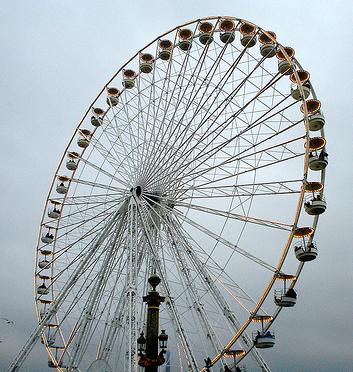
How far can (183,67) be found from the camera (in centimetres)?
2402

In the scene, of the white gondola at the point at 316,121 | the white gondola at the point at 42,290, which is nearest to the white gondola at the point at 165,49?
the white gondola at the point at 316,121

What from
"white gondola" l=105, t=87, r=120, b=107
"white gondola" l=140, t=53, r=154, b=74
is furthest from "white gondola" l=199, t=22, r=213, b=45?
"white gondola" l=105, t=87, r=120, b=107

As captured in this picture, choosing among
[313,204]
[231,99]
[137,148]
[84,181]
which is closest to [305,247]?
[313,204]

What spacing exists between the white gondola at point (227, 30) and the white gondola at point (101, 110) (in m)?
7.20

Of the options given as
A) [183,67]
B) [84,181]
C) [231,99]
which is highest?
[183,67]

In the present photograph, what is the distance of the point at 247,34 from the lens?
75.5 ft

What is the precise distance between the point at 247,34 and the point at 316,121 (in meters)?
5.29

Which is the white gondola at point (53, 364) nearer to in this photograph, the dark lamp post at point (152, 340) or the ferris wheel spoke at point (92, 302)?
the ferris wheel spoke at point (92, 302)

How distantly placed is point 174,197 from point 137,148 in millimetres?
3452

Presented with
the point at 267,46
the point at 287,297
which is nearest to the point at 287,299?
the point at 287,297

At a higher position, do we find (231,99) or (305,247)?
(231,99)

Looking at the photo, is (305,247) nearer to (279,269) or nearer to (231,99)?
(279,269)

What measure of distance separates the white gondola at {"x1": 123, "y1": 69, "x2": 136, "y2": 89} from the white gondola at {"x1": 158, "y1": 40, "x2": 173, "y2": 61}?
2339 mm

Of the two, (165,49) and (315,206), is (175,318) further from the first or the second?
(165,49)
